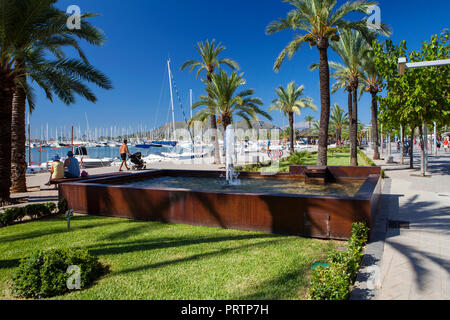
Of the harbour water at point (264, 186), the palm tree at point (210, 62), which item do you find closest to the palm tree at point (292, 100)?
the palm tree at point (210, 62)

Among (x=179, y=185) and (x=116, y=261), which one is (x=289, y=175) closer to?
(x=179, y=185)

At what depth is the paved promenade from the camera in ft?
11.2

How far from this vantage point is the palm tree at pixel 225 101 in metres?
21.6

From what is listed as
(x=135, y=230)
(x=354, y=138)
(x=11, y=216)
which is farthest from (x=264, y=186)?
(x=354, y=138)

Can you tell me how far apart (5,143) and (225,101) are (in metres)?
15.1

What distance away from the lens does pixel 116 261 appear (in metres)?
4.31

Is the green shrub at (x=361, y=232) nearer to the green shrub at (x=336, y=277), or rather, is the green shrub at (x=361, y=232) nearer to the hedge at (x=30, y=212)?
the green shrub at (x=336, y=277)

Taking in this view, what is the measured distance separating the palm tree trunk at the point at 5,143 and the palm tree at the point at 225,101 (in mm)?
14180

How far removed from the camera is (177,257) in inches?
174

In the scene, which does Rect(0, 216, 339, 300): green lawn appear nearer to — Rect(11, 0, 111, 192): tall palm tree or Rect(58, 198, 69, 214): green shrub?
Rect(58, 198, 69, 214): green shrub

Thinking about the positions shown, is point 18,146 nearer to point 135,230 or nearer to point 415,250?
point 135,230

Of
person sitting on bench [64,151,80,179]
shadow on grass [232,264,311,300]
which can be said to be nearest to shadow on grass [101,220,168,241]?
shadow on grass [232,264,311,300]

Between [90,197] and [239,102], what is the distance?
15.4 metres

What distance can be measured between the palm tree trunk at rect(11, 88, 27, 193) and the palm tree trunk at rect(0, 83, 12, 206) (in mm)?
2597
